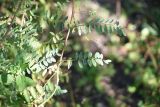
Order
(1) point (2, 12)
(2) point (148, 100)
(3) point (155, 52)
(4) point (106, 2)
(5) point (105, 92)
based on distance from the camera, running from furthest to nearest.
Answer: (4) point (106, 2) < (3) point (155, 52) < (5) point (105, 92) < (2) point (148, 100) < (1) point (2, 12)

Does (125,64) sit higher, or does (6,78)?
(6,78)

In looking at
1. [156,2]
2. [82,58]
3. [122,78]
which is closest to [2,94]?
[82,58]

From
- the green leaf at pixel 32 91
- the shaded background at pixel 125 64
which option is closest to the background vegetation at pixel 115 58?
the shaded background at pixel 125 64

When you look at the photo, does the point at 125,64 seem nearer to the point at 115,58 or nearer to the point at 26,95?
the point at 115,58

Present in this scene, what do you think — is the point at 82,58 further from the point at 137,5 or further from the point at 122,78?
the point at 137,5

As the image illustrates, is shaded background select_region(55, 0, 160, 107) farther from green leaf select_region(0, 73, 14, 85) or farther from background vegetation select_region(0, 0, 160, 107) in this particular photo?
green leaf select_region(0, 73, 14, 85)

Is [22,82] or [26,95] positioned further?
[26,95]

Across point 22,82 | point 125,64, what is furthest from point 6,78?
point 125,64

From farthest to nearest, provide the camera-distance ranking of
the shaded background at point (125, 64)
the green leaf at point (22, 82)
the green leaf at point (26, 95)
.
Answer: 1. the shaded background at point (125, 64)
2. the green leaf at point (26, 95)
3. the green leaf at point (22, 82)

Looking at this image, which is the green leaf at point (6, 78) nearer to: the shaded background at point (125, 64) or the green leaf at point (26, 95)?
the green leaf at point (26, 95)

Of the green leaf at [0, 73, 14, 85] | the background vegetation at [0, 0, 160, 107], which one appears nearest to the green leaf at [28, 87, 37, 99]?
the green leaf at [0, 73, 14, 85]

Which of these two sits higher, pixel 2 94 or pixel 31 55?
pixel 31 55
